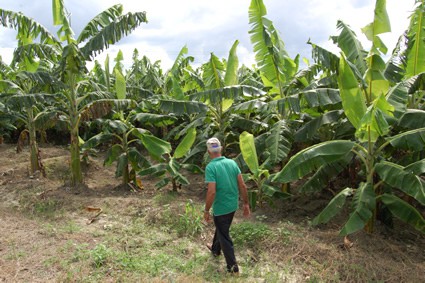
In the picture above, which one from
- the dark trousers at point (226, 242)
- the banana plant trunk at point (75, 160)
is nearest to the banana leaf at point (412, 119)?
the dark trousers at point (226, 242)

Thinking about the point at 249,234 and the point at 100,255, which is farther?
the point at 249,234

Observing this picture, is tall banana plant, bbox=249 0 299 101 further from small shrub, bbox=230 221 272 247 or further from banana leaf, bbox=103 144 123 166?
banana leaf, bbox=103 144 123 166

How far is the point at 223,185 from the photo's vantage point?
433 centimetres

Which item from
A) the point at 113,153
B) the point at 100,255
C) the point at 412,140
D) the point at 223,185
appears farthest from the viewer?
the point at 113,153

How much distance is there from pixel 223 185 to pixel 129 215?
10.0ft

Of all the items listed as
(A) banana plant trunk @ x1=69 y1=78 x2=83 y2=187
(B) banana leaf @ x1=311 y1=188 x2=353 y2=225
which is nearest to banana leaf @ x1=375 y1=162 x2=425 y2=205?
(B) banana leaf @ x1=311 y1=188 x2=353 y2=225

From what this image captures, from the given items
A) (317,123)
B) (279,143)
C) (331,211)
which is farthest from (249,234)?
(317,123)

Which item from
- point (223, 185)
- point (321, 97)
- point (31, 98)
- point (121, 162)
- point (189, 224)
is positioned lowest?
point (189, 224)

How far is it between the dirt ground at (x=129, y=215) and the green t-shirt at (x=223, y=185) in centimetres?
111

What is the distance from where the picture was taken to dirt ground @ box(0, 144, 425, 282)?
4.46 m

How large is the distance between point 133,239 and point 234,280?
6.21ft

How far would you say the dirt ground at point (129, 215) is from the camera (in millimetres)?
4465

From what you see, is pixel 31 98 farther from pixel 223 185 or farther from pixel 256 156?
pixel 223 185

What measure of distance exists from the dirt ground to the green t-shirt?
1.11 m
